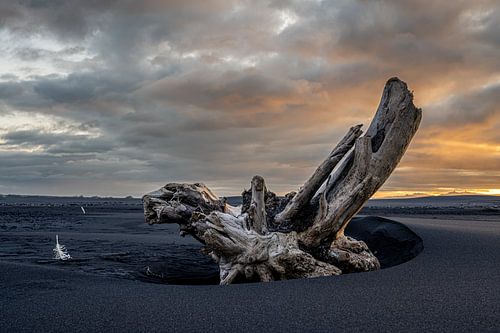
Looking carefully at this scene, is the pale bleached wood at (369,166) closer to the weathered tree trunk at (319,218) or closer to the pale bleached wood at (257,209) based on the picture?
the weathered tree trunk at (319,218)

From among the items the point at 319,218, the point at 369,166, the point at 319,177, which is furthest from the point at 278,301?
the point at 319,177

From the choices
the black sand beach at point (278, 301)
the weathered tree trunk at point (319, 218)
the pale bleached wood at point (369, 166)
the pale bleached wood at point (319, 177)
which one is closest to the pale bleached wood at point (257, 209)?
the weathered tree trunk at point (319, 218)

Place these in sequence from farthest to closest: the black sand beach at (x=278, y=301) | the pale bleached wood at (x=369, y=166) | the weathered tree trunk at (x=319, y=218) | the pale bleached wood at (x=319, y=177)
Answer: the pale bleached wood at (x=319, y=177), the pale bleached wood at (x=369, y=166), the weathered tree trunk at (x=319, y=218), the black sand beach at (x=278, y=301)

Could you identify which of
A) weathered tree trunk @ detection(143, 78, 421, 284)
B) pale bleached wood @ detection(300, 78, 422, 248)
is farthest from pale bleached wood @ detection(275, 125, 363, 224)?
pale bleached wood @ detection(300, 78, 422, 248)

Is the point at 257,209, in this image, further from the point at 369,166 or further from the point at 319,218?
the point at 369,166

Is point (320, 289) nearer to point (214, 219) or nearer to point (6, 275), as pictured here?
point (214, 219)

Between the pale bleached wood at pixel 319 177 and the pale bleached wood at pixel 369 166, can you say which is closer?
the pale bleached wood at pixel 369 166

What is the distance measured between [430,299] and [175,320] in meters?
2.41

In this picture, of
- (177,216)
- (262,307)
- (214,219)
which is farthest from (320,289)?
(177,216)

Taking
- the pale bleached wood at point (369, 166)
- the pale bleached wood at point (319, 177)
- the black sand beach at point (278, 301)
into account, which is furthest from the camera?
the pale bleached wood at point (319, 177)

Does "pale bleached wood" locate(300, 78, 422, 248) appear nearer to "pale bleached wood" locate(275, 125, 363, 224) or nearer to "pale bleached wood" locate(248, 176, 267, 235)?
"pale bleached wood" locate(275, 125, 363, 224)

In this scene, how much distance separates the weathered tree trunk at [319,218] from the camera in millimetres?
6547

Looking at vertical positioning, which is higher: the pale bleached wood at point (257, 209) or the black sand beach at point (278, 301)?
the pale bleached wood at point (257, 209)

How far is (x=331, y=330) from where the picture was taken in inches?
139
